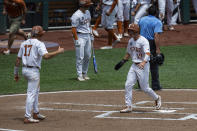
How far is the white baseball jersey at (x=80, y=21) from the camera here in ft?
49.4

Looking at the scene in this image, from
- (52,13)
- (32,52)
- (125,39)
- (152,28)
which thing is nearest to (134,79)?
(32,52)

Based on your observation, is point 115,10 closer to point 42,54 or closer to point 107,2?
point 107,2

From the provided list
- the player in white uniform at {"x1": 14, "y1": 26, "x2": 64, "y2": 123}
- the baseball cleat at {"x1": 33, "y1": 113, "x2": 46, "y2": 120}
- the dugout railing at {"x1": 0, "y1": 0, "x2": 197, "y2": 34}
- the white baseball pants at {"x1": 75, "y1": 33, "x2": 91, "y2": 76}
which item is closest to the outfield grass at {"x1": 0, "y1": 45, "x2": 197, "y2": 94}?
the white baseball pants at {"x1": 75, "y1": 33, "x2": 91, "y2": 76}

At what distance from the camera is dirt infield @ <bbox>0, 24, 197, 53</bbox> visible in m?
22.1

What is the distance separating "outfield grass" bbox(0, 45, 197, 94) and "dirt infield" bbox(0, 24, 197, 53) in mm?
1382

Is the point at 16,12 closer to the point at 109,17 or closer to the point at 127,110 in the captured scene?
the point at 109,17

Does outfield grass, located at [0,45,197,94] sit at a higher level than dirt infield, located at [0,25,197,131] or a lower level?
lower

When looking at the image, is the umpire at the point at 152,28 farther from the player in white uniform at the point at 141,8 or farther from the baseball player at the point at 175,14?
the baseball player at the point at 175,14

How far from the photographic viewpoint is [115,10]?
806 inches

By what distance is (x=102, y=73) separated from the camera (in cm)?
1664

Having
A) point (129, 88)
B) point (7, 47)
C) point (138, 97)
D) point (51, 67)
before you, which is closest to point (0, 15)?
point (7, 47)

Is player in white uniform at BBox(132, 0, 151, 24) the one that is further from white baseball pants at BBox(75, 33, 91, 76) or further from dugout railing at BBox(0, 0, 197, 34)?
dugout railing at BBox(0, 0, 197, 34)

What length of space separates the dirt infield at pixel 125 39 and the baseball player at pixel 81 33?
5.46 m

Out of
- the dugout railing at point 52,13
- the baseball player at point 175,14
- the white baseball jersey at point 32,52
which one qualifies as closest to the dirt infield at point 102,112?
the white baseball jersey at point 32,52
